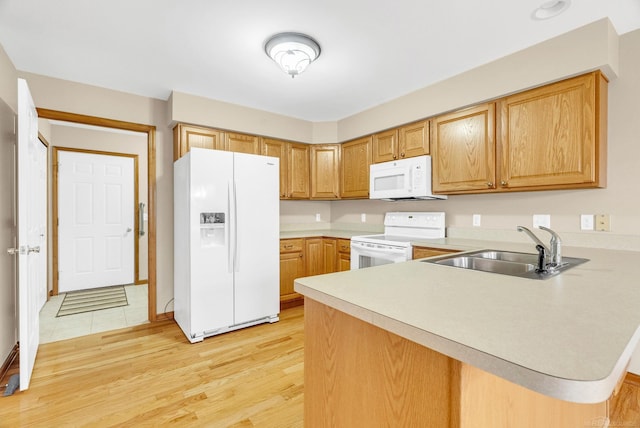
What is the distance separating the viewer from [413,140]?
3.17 meters

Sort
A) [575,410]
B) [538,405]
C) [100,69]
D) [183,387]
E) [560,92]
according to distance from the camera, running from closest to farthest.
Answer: [538,405] → [575,410] → [183,387] → [560,92] → [100,69]

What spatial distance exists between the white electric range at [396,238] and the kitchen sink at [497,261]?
2.99 ft

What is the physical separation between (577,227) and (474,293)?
196cm

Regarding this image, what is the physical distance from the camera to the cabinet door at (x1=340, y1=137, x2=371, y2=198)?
372 cm

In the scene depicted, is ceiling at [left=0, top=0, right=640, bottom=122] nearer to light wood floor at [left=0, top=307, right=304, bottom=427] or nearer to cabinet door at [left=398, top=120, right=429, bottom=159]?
cabinet door at [left=398, top=120, right=429, bottom=159]

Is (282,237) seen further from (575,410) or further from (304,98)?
(575,410)

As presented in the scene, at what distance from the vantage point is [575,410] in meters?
1.16

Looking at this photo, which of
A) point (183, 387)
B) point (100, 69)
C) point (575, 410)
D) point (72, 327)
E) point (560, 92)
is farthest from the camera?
point (72, 327)

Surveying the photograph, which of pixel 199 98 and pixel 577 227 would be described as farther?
pixel 199 98

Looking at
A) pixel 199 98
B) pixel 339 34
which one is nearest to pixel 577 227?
pixel 339 34

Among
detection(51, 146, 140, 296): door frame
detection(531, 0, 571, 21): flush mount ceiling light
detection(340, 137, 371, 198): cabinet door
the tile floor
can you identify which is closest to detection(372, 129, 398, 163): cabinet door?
detection(340, 137, 371, 198): cabinet door

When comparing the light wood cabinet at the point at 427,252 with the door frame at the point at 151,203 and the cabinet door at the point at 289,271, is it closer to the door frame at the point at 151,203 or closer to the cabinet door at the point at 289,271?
the cabinet door at the point at 289,271

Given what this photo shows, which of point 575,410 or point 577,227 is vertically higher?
point 577,227

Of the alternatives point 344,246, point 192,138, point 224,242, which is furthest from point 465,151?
point 192,138
